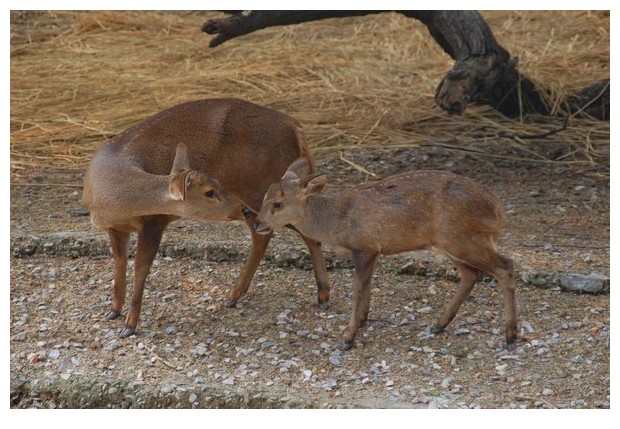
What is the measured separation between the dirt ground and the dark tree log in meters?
1.04

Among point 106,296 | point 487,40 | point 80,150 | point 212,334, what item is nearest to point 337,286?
point 212,334

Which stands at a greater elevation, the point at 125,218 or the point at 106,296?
the point at 125,218

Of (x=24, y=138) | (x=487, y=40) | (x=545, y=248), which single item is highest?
(x=487, y=40)

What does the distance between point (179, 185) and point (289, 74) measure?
5.89 meters

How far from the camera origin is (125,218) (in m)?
6.36

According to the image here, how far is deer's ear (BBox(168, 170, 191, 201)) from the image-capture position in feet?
20.0

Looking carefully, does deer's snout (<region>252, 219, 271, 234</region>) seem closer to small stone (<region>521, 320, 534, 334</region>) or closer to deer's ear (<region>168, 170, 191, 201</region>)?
deer's ear (<region>168, 170, 191, 201</region>)

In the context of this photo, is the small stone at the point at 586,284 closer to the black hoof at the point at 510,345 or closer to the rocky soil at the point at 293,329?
the rocky soil at the point at 293,329

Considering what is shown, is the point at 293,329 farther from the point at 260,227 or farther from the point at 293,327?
the point at 260,227

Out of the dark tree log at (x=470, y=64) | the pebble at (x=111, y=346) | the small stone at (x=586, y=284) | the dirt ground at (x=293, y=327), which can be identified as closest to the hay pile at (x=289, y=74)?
the dark tree log at (x=470, y=64)

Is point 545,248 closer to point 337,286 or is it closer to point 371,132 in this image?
point 337,286

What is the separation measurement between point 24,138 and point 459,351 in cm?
544

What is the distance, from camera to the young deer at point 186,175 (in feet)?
20.4

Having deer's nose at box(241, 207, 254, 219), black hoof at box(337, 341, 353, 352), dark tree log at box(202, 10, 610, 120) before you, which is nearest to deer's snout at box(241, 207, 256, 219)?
deer's nose at box(241, 207, 254, 219)
